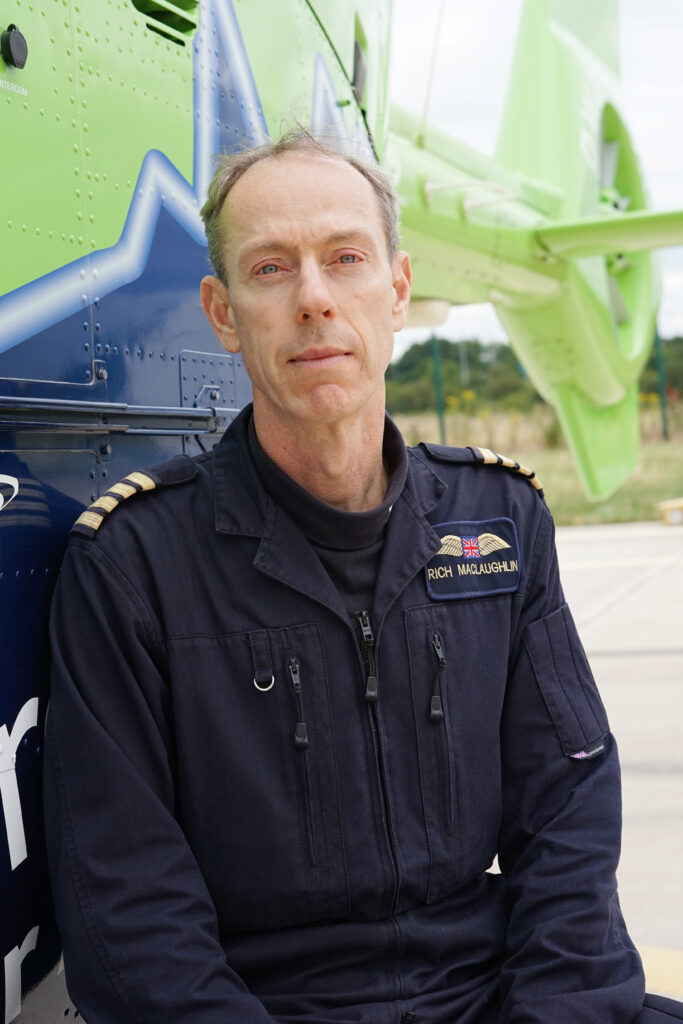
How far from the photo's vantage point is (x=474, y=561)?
6.24ft

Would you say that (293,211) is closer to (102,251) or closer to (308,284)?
(308,284)

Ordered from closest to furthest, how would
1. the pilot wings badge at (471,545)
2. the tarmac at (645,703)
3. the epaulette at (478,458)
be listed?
the pilot wings badge at (471,545) → the epaulette at (478,458) → the tarmac at (645,703)

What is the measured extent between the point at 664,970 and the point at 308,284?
2.14 metres

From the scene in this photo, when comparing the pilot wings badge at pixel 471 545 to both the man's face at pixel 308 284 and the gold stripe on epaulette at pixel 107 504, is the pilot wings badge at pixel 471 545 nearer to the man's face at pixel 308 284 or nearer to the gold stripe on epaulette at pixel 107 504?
the man's face at pixel 308 284

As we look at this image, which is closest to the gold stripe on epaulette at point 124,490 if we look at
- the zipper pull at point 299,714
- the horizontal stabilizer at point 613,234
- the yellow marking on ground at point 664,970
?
the zipper pull at point 299,714

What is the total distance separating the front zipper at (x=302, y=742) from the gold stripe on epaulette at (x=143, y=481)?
0.39 meters

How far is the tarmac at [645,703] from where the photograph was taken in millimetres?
3287

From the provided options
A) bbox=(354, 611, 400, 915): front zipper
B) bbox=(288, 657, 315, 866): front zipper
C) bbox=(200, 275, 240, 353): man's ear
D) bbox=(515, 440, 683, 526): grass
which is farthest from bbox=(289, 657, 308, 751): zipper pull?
bbox=(515, 440, 683, 526): grass

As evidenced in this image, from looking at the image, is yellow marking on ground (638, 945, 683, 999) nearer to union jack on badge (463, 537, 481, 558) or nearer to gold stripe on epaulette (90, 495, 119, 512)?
union jack on badge (463, 537, 481, 558)

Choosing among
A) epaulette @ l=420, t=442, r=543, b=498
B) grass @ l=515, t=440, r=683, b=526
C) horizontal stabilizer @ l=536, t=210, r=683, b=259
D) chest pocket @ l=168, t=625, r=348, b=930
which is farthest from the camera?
grass @ l=515, t=440, r=683, b=526

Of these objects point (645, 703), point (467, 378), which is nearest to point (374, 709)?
point (645, 703)

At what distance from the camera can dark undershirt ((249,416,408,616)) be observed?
70.6 inches

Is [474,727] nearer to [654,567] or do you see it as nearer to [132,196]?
[132,196]

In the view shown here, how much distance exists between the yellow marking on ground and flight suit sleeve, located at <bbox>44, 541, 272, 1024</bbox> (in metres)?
1.57
